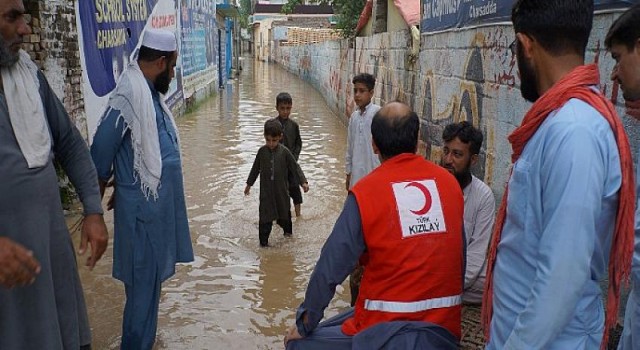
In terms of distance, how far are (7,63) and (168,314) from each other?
2561mm

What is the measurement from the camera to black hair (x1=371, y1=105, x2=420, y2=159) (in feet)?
7.79

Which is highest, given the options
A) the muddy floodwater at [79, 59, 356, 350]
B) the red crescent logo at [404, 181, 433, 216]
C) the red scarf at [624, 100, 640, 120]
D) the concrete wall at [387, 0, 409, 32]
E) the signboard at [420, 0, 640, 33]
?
the concrete wall at [387, 0, 409, 32]

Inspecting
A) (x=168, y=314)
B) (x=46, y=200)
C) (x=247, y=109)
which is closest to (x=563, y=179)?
(x=46, y=200)

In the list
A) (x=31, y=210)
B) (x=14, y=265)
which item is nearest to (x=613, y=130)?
(x=14, y=265)

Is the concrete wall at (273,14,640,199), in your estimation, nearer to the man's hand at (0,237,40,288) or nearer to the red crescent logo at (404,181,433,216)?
the red crescent logo at (404,181,433,216)

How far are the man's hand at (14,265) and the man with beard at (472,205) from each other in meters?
2.18

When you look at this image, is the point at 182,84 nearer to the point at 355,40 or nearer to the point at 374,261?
the point at 355,40

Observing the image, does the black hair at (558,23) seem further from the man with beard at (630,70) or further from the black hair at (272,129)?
the black hair at (272,129)

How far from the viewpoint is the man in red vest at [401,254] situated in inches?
87.8

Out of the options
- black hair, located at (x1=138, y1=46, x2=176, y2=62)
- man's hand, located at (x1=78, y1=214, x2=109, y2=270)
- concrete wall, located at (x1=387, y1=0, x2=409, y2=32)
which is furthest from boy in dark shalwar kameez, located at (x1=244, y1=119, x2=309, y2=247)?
concrete wall, located at (x1=387, y1=0, x2=409, y2=32)

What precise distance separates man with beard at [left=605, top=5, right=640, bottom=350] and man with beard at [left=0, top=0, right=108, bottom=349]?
201 cm

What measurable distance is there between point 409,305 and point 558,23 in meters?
1.17

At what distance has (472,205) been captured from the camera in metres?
3.39

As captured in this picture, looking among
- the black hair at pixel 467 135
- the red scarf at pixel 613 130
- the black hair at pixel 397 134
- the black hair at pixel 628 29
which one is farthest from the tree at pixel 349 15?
the red scarf at pixel 613 130
